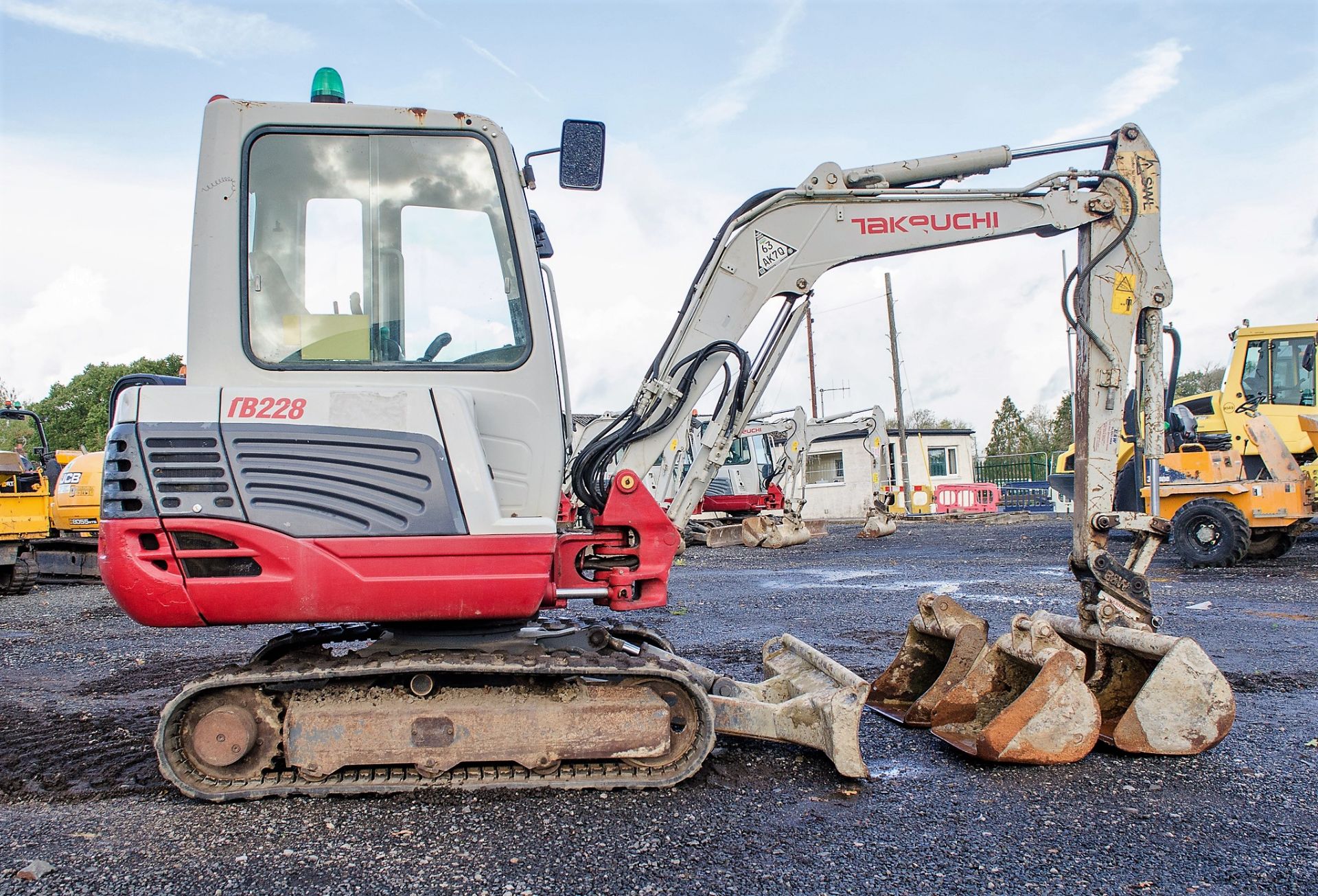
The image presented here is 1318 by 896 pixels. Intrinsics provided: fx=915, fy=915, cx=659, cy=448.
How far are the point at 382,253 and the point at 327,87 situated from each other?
0.83 meters

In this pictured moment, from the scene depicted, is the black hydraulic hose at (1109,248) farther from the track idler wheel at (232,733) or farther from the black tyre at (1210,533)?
the black tyre at (1210,533)

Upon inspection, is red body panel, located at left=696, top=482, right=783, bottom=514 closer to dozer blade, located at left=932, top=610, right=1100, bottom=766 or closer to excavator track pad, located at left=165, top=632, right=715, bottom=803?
dozer blade, located at left=932, top=610, right=1100, bottom=766

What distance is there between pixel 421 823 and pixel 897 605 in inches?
262

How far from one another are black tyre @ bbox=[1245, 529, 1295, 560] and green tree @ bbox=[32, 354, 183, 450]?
44.6 meters

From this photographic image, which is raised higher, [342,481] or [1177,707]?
[342,481]

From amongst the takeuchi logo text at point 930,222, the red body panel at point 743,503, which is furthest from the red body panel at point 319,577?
the red body panel at point 743,503

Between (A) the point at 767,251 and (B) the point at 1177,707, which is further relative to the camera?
(A) the point at 767,251

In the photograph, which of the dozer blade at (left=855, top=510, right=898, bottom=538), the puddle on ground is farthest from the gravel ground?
the dozer blade at (left=855, top=510, right=898, bottom=538)

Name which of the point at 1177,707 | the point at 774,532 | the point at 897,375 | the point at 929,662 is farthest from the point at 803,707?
the point at 897,375

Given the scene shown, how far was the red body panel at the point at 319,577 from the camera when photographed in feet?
11.5

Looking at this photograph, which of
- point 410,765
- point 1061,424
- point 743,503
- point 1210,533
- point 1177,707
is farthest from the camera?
point 1061,424

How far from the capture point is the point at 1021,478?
36750mm

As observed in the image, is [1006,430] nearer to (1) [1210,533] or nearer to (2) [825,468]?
(2) [825,468]

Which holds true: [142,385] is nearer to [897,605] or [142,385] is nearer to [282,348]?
[282,348]
